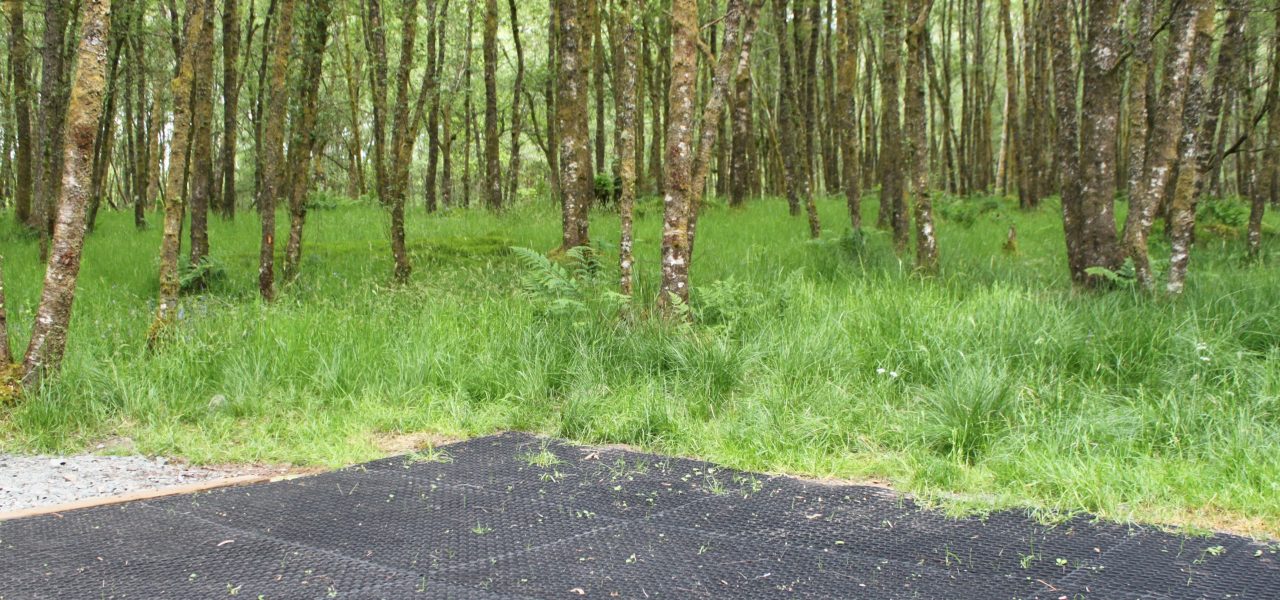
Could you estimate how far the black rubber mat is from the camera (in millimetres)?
2771

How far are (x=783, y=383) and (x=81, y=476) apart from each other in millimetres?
3977

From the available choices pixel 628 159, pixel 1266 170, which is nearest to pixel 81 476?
pixel 628 159

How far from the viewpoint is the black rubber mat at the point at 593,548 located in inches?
109

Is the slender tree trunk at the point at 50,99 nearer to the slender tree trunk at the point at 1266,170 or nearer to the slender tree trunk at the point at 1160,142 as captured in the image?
the slender tree trunk at the point at 1160,142

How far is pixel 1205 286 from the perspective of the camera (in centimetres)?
685

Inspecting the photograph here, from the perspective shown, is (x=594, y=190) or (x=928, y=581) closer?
(x=928, y=581)

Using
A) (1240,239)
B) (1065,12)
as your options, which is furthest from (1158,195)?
(1240,239)

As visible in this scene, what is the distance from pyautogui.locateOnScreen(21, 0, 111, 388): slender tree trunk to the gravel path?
0.87 meters

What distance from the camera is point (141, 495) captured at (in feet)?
12.9

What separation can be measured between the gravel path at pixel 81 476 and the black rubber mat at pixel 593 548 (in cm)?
51

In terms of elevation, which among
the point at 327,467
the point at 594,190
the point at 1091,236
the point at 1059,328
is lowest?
the point at 327,467

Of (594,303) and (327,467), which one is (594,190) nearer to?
(594,303)

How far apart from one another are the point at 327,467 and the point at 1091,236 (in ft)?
21.3

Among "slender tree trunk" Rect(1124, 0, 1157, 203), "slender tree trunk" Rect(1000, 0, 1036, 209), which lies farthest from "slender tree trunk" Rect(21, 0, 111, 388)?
"slender tree trunk" Rect(1000, 0, 1036, 209)
